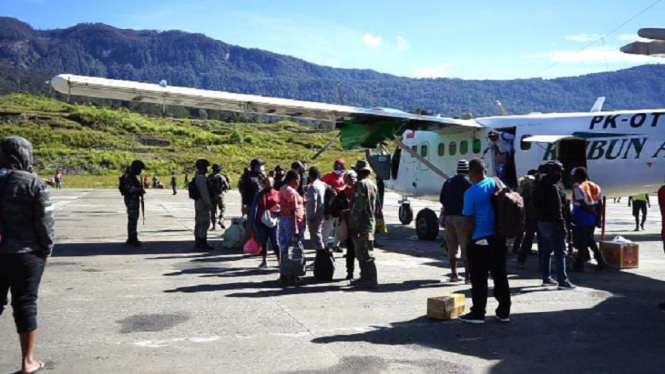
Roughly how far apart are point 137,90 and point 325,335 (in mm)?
10607

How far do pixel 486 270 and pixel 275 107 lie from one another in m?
10.5

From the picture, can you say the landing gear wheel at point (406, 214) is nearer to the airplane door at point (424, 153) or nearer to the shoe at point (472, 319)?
the airplane door at point (424, 153)

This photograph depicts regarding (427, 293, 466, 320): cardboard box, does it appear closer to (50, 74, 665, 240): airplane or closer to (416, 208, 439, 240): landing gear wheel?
(50, 74, 665, 240): airplane

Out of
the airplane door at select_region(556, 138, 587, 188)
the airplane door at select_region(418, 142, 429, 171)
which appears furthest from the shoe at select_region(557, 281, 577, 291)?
the airplane door at select_region(418, 142, 429, 171)

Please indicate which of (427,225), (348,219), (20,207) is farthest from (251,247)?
(20,207)

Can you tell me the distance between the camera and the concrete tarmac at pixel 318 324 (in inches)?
222

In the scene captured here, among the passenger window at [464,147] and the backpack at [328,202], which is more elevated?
the passenger window at [464,147]

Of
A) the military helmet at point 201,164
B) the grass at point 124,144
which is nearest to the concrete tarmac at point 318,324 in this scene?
the military helmet at point 201,164

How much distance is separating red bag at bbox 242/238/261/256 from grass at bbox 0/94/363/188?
158ft

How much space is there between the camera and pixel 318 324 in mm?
7047

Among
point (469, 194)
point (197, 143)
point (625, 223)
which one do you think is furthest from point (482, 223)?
point (197, 143)

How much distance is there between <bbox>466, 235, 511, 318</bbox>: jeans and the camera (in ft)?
23.6

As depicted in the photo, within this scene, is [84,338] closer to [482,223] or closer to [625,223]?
[482,223]

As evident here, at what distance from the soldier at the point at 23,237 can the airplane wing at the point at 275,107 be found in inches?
390
